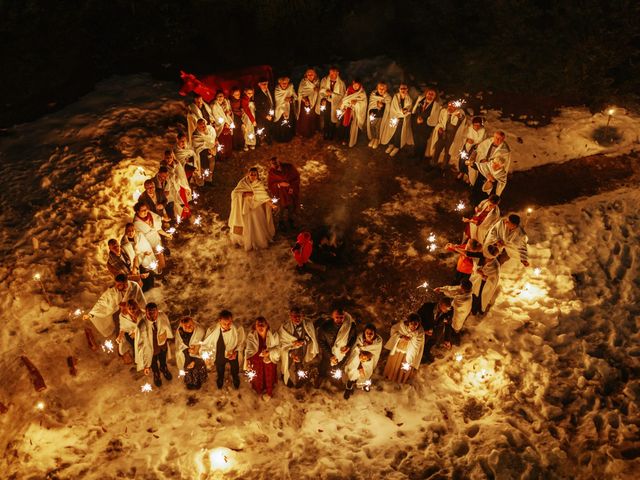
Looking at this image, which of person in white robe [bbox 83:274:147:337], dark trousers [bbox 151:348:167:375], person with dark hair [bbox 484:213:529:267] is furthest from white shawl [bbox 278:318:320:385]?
person with dark hair [bbox 484:213:529:267]

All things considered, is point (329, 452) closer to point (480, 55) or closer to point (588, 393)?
point (588, 393)

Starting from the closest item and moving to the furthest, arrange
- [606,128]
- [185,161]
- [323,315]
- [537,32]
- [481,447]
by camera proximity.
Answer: [481,447] → [323,315] → [185,161] → [606,128] → [537,32]

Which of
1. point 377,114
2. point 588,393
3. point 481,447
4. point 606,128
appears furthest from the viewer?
point 606,128

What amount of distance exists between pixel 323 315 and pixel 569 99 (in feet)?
33.3

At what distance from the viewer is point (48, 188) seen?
12.5m

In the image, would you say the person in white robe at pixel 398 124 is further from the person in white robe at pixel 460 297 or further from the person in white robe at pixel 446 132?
the person in white robe at pixel 460 297

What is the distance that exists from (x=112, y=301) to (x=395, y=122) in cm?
763

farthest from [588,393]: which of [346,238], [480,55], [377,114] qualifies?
[480,55]

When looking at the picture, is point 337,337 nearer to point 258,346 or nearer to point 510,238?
point 258,346

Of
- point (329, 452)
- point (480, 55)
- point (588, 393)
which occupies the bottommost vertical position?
point (329, 452)

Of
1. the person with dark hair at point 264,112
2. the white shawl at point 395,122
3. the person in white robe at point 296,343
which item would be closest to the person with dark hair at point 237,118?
the person with dark hair at point 264,112

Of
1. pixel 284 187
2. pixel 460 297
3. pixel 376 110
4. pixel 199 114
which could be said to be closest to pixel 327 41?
pixel 376 110

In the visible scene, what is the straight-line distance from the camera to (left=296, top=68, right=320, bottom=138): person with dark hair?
1344 cm

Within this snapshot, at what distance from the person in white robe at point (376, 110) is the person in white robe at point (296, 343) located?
20.6 feet
